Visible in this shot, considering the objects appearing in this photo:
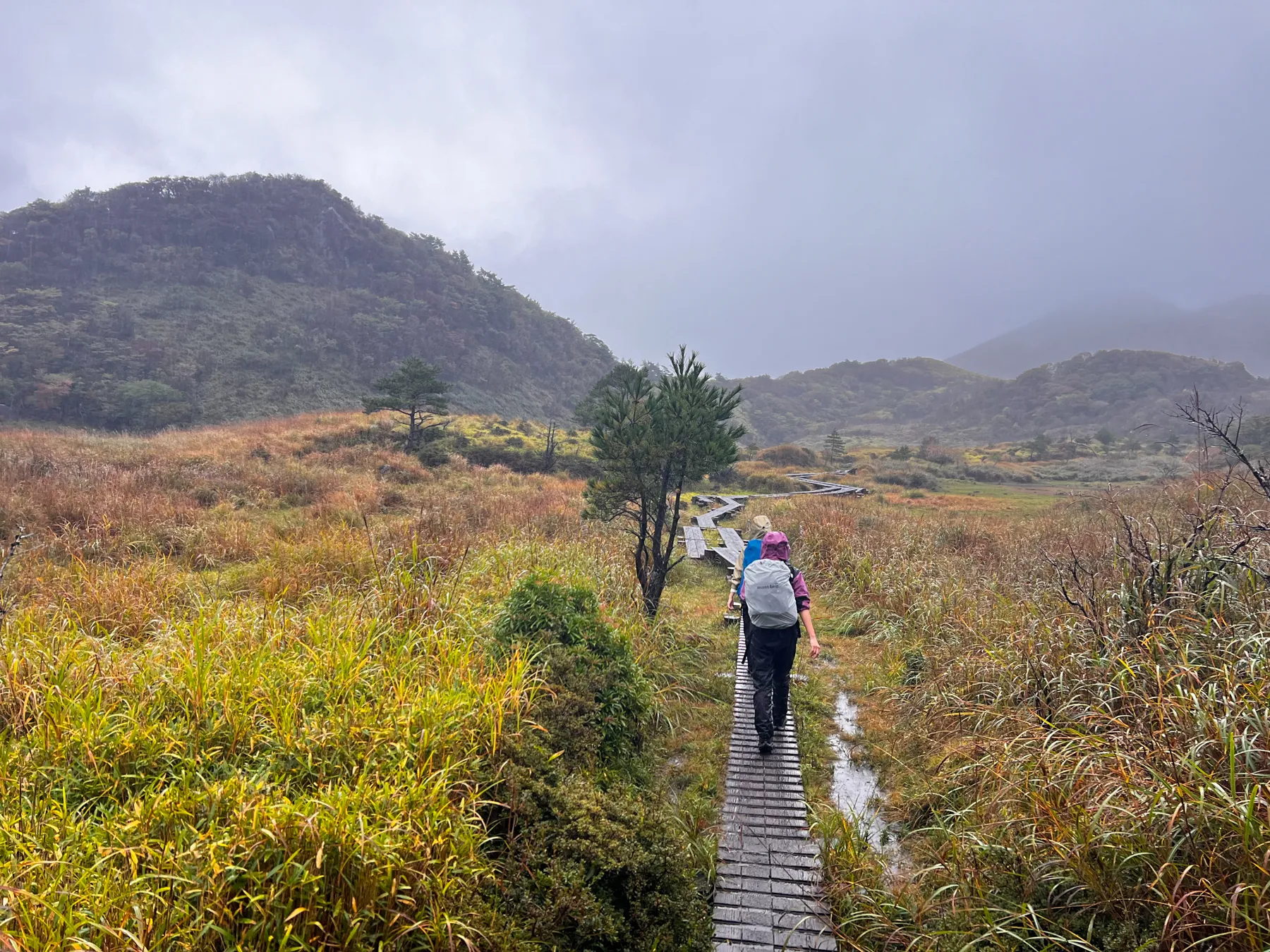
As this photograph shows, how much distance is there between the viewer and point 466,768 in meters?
3.20

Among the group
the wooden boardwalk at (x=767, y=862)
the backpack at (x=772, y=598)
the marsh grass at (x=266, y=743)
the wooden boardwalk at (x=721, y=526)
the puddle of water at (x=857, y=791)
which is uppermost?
the backpack at (x=772, y=598)

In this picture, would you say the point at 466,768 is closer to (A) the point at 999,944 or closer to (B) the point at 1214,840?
(A) the point at 999,944

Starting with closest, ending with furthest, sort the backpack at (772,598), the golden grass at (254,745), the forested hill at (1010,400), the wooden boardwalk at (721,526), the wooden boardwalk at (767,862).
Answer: the golden grass at (254,745) < the wooden boardwalk at (767,862) < the backpack at (772,598) < the wooden boardwalk at (721,526) < the forested hill at (1010,400)

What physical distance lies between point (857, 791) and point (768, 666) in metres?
1.24

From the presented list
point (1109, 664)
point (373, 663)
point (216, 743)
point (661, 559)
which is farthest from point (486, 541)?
point (1109, 664)

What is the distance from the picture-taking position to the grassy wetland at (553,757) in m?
2.32

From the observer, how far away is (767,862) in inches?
140

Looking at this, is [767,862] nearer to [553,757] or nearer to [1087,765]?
[553,757]

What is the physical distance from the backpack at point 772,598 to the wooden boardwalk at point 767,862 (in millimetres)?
1136

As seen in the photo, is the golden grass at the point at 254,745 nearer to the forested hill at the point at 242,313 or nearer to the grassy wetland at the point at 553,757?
the grassy wetland at the point at 553,757

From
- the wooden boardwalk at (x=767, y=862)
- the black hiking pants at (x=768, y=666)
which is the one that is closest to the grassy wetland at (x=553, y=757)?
the wooden boardwalk at (x=767, y=862)

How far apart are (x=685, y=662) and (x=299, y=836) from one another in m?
5.18

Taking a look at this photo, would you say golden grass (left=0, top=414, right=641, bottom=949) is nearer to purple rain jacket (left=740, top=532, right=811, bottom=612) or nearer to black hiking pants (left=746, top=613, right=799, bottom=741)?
black hiking pants (left=746, top=613, right=799, bottom=741)

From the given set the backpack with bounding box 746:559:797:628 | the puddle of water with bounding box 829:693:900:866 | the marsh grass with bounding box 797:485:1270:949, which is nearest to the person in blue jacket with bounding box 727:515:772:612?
the backpack with bounding box 746:559:797:628
